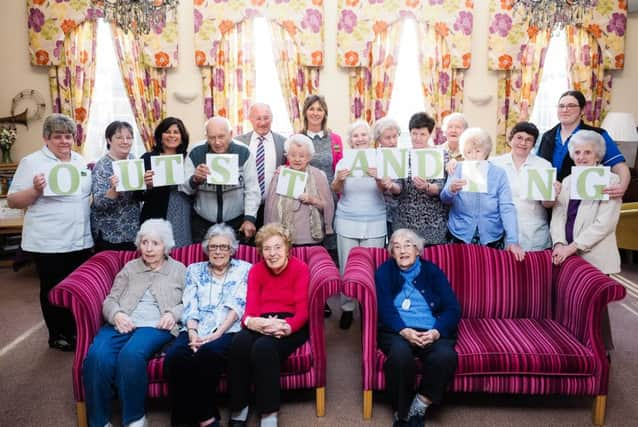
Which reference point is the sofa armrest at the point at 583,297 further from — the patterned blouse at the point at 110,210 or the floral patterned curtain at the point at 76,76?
the floral patterned curtain at the point at 76,76

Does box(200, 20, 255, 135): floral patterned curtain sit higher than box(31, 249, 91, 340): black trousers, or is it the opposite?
box(200, 20, 255, 135): floral patterned curtain

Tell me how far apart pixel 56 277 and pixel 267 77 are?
3.40 m

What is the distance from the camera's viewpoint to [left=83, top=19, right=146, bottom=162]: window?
5.80 metres

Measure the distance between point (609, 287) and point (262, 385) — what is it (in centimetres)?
164

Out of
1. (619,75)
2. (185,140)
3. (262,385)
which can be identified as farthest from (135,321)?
(619,75)

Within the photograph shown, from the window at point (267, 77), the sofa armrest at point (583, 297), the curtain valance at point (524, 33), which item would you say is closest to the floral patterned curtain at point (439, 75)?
the curtain valance at point (524, 33)

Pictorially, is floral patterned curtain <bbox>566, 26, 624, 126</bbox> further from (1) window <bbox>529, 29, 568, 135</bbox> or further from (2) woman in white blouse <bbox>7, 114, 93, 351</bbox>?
(2) woman in white blouse <bbox>7, 114, 93, 351</bbox>

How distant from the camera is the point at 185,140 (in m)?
3.22

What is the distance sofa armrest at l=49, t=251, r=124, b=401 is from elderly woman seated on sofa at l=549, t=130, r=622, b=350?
2.36 metres

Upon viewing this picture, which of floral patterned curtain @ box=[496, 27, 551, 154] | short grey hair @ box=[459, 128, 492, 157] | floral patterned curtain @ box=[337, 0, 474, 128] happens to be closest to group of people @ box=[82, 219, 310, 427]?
short grey hair @ box=[459, 128, 492, 157]

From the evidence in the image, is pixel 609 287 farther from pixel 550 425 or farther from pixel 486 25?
pixel 486 25

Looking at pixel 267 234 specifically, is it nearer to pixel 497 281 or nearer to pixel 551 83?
pixel 497 281

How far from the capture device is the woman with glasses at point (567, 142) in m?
3.01

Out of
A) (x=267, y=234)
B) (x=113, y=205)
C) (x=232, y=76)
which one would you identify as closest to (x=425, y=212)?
(x=267, y=234)
